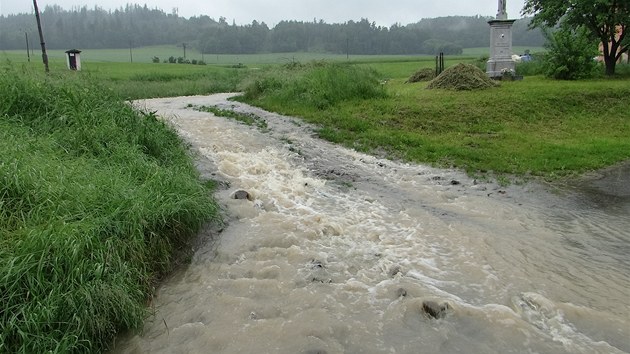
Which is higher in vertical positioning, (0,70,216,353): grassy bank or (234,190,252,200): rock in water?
(0,70,216,353): grassy bank

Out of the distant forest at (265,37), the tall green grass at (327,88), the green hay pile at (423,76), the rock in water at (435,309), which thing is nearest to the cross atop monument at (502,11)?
the green hay pile at (423,76)

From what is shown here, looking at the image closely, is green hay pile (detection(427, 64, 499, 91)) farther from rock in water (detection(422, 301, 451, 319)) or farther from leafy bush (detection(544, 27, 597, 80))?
rock in water (detection(422, 301, 451, 319))

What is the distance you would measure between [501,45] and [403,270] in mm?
19225

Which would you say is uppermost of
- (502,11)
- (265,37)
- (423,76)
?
(265,37)

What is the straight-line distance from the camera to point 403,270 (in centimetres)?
570

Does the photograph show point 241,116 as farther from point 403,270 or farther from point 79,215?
point 403,270

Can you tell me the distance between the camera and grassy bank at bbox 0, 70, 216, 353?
4.02 metres

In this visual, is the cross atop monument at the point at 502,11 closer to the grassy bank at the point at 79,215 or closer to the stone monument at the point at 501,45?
the stone monument at the point at 501,45

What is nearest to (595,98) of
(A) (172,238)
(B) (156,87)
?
(A) (172,238)

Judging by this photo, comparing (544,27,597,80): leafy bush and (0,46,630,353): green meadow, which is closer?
(0,46,630,353): green meadow

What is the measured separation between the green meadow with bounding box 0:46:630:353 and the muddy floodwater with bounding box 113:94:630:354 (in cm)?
52

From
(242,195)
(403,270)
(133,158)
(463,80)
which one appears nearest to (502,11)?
(463,80)

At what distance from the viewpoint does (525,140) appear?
11859 millimetres

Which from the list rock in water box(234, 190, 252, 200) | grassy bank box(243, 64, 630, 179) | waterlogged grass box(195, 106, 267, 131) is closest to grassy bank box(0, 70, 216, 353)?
rock in water box(234, 190, 252, 200)
